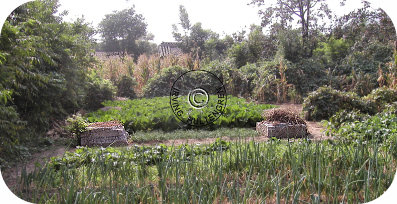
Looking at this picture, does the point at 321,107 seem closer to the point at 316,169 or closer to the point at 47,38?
the point at 316,169

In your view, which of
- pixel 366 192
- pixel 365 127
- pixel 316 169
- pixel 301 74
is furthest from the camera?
pixel 301 74

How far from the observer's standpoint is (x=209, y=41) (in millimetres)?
3824

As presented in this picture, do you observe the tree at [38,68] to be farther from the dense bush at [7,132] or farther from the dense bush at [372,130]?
the dense bush at [372,130]

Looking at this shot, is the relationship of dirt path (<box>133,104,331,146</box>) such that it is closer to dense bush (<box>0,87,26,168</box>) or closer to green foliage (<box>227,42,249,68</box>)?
green foliage (<box>227,42,249,68</box>)

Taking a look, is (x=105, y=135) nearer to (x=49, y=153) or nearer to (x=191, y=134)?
(x=49, y=153)

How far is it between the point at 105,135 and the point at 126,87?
1.38 m

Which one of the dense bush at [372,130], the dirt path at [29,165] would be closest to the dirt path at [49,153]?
the dirt path at [29,165]

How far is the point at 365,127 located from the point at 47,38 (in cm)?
433

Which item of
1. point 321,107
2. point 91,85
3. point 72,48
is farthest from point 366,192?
point 91,85

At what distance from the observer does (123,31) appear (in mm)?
3646

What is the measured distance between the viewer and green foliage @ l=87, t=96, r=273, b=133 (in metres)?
3.82

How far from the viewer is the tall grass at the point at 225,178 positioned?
7.77 feet

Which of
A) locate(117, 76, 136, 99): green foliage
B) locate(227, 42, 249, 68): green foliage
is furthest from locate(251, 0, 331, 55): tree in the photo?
locate(117, 76, 136, 99): green foliage

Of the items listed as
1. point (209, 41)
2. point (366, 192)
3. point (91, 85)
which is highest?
point (209, 41)
